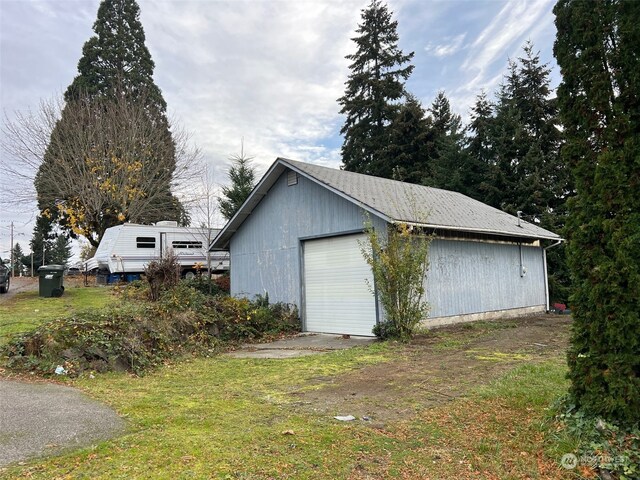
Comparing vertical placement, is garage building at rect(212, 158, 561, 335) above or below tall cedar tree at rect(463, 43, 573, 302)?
below

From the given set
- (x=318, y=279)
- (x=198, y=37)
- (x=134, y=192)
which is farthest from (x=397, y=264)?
(x=134, y=192)

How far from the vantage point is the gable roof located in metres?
11.4

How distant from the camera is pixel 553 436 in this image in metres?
3.94

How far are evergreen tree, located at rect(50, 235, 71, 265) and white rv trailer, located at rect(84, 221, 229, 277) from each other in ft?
114

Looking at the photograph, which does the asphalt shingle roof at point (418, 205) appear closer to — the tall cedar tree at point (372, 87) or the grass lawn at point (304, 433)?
the grass lawn at point (304, 433)

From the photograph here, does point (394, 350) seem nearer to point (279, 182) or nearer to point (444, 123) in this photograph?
point (279, 182)

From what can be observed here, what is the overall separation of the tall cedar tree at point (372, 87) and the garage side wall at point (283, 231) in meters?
18.3

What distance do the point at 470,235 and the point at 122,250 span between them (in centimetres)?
1509

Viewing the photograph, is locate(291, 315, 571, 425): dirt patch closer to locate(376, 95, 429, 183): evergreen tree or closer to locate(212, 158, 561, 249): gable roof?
locate(212, 158, 561, 249): gable roof

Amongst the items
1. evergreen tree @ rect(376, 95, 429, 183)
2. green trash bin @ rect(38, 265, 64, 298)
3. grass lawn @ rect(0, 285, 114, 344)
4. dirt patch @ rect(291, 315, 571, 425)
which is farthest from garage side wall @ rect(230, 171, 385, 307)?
evergreen tree @ rect(376, 95, 429, 183)

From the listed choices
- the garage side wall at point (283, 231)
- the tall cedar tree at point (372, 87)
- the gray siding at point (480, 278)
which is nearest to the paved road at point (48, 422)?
the garage side wall at point (283, 231)

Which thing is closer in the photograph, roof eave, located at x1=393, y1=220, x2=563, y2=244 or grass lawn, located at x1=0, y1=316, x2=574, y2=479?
grass lawn, located at x1=0, y1=316, x2=574, y2=479

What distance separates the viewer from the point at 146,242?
21062 mm

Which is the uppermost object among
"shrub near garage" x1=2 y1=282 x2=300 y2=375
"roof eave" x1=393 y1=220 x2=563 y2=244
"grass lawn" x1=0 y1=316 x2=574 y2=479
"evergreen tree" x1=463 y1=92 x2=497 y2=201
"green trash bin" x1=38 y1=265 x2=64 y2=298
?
"evergreen tree" x1=463 y1=92 x2=497 y2=201
